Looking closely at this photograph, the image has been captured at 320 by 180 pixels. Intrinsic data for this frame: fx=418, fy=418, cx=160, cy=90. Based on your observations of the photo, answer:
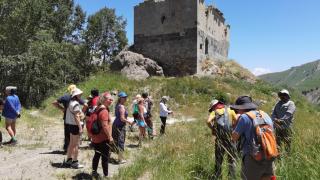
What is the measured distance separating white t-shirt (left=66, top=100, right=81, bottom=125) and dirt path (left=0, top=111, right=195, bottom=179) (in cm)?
112

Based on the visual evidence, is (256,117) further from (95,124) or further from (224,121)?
(95,124)

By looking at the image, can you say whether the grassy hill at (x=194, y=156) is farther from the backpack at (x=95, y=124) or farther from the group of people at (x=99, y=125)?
the backpack at (x=95, y=124)

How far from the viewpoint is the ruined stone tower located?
32.1m

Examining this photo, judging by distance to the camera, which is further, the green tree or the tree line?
the green tree

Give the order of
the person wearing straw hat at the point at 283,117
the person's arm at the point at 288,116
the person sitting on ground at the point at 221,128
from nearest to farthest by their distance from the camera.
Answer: the person sitting on ground at the point at 221,128
the person wearing straw hat at the point at 283,117
the person's arm at the point at 288,116

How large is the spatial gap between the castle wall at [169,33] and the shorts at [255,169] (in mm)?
26131

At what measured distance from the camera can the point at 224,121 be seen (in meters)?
8.31

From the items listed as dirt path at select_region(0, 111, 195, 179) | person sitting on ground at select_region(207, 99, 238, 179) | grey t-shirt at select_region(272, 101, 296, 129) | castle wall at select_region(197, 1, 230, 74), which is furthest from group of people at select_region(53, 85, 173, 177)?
castle wall at select_region(197, 1, 230, 74)

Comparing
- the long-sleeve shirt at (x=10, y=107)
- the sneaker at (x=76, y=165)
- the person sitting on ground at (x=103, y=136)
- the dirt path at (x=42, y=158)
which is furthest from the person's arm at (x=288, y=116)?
the long-sleeve shirt at (x=10, y=107)

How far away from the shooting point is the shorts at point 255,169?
19.2 feet

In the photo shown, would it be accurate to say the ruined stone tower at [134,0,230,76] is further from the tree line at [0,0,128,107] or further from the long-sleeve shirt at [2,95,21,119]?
the long-sleeve shirt at [2,95,21,119]

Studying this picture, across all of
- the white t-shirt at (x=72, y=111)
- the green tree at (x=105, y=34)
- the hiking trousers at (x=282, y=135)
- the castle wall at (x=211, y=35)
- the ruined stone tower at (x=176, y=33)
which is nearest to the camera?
the hiking trousers at (x=282, y=135)

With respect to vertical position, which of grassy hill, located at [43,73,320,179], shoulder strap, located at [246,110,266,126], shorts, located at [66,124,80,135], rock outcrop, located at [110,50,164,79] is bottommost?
grassy hill, located at [43,73,320,179]

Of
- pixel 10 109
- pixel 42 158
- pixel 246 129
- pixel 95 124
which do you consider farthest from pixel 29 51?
pixel 246 129
